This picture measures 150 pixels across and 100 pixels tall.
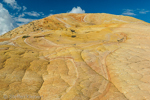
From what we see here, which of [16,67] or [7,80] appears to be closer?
[7,80]

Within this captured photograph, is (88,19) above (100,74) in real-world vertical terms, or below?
above

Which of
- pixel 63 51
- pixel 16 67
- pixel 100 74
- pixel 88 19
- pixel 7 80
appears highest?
pixel 88 19

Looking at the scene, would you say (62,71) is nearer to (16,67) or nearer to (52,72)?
(52,72)

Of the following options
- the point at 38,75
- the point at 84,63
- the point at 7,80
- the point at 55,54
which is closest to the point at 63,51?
the point at 55,54

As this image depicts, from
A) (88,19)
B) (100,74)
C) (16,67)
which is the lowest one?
(100,74)

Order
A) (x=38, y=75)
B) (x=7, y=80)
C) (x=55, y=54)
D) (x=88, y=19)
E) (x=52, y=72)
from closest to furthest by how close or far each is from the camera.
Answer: (x=7, y=80)
(x=38, y=75)
(x=52, y=72)
(x=55, y=54)
(x=88, y=19)

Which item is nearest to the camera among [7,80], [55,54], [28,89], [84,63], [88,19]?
[28,89]

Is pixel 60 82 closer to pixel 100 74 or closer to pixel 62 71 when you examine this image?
pixel 62 71

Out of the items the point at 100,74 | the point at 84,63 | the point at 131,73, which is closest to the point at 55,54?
the point at 84,63

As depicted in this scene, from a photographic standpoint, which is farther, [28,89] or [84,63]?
[84,63]
